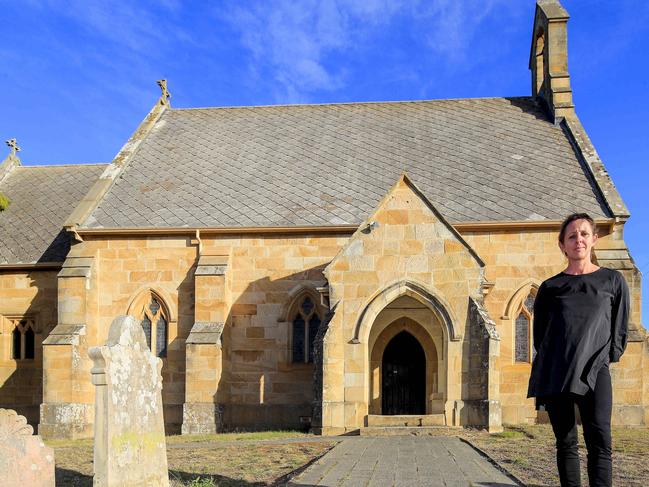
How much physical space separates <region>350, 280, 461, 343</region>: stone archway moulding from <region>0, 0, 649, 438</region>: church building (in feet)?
0.16

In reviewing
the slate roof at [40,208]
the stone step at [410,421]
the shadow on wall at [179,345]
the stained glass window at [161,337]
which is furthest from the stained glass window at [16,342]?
the stone step at [410,421]

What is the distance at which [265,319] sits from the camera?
20.8 meters

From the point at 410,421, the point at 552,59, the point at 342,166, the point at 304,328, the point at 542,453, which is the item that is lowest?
the point at 410,421

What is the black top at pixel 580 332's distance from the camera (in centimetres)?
619

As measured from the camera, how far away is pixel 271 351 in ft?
67.8

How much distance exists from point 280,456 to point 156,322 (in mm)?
9673

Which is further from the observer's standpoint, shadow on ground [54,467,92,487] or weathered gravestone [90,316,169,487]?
shadow on ground [54,467,92,487]

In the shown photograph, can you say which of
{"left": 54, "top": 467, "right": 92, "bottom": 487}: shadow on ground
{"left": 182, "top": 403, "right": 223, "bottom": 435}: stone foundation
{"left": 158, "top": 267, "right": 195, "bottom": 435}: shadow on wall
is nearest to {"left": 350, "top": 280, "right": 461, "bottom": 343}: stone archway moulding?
{"left": 182, "top": 403, "right": 223, "bottom": 435}: stone foundation

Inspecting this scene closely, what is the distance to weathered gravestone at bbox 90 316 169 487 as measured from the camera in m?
8.38

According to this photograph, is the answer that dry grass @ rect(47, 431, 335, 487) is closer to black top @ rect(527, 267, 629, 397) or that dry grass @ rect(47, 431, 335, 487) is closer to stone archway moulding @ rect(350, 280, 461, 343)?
stone archway moulding @ rect(350, 280, 461, 343)

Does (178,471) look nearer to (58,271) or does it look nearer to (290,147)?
(58,271)

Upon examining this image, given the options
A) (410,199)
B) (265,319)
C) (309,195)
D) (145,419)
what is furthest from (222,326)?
(145,419)

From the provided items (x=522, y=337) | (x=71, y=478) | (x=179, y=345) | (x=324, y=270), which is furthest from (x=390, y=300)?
(x=71, y=478)

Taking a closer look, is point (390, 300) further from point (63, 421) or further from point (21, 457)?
point (21, 457)
